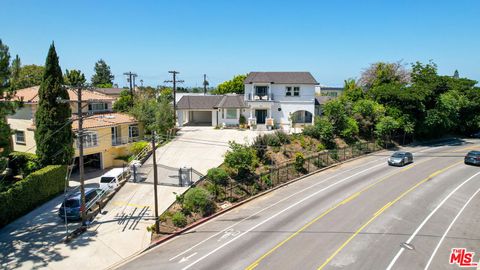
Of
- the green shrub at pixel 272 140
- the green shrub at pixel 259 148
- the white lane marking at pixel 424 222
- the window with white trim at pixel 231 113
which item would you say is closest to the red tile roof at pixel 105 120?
the window with white trim at pixel 231 113

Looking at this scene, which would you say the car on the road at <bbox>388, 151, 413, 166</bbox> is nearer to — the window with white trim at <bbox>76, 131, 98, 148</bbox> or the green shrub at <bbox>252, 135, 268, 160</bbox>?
the green shrub at <bbox>252, 135, 268, 160</bbox>

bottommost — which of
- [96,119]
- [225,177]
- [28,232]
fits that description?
[28,232]

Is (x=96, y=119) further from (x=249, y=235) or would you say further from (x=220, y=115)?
(x=249, y=235)

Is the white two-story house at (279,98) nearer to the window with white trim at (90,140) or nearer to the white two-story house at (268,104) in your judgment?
the white two-story house at (268,104)

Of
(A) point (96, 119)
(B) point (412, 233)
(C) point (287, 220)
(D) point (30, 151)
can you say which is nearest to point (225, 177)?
(C) point (287, 220)

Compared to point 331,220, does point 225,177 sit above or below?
above

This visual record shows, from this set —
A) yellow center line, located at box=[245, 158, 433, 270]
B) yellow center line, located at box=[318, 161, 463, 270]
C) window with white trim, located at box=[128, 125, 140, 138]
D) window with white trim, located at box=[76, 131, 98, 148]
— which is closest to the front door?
window with white trim, located at box=[128, 125, 140, 138]
